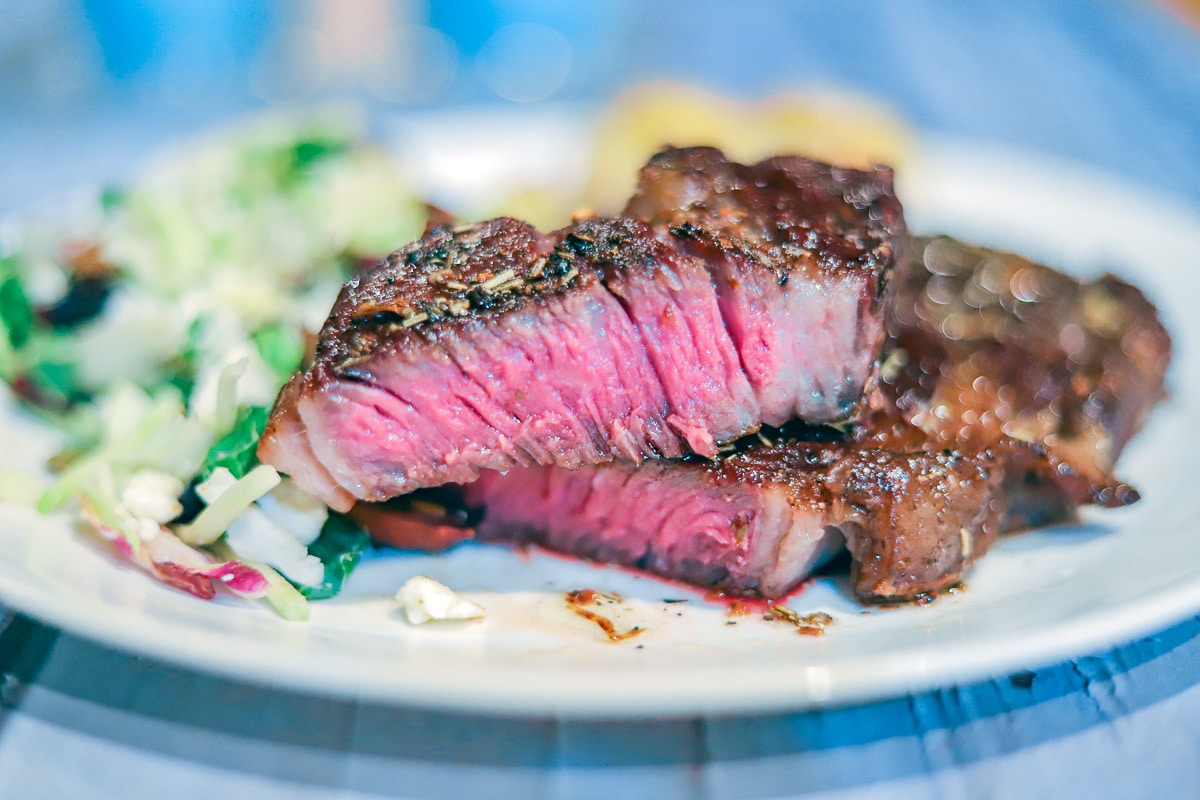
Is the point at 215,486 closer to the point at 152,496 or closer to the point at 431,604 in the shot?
the point at 152,496

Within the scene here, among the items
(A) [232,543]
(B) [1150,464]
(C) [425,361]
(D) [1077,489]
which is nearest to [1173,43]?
(B) [1150,464]

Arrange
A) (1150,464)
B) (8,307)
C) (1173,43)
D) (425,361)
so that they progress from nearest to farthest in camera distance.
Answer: (425,361) → (1150,464) → (8,307) → (1173,43)

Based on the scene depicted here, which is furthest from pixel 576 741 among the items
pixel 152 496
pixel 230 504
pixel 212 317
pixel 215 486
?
pixel 212 317

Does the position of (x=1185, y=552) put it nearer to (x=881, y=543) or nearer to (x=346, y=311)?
(x=881, y=543)

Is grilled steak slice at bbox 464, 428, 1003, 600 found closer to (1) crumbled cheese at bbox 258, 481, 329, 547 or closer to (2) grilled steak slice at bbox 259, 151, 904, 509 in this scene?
(2) grilled steak slice at bbox 259, 151, 904, 509

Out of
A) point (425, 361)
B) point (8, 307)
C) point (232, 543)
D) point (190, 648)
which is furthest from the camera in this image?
point (8, 307)

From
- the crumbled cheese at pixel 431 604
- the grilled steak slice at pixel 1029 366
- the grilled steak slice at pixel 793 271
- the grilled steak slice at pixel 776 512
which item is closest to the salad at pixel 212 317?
the crumbled cheese at pixel 431 604
